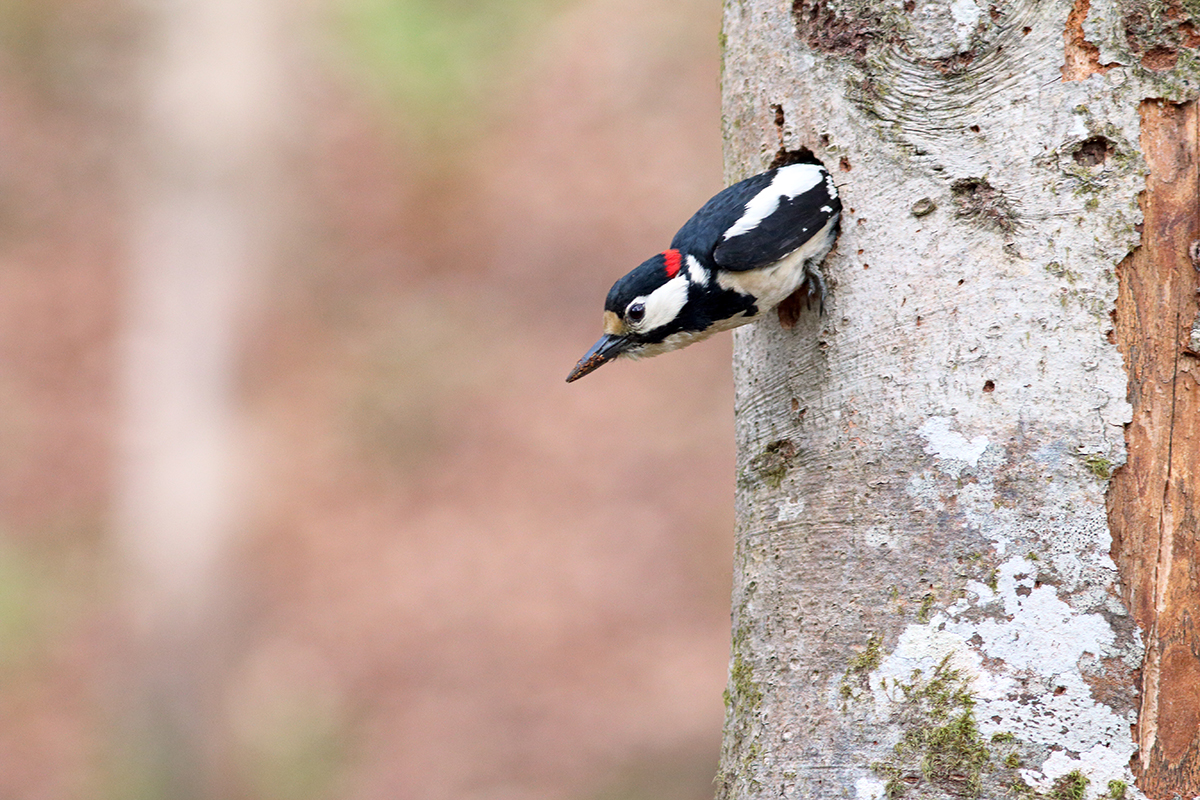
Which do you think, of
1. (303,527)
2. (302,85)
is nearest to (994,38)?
(303,527)

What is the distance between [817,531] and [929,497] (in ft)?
0.84

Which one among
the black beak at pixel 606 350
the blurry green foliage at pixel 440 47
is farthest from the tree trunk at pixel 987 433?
the blurry green foliage at pixel 440 47

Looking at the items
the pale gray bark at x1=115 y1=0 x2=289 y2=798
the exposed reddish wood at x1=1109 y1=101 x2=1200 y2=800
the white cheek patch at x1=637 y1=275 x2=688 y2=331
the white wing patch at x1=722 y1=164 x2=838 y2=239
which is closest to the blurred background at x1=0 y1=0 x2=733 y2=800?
the pale gray bark at x1=115 y1=0 x2=289 y2=798

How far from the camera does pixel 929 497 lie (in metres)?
2.06

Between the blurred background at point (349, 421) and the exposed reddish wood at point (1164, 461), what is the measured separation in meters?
5.51

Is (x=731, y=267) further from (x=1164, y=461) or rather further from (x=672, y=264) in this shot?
(x=1164, y=461)

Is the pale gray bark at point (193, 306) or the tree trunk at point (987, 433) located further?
the pale gray bark at point (193, 306)

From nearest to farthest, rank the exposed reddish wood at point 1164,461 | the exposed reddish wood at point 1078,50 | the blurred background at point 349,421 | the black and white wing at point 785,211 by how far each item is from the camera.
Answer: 1. the exposed reddish wood at point 1164,461
2. the exposed reddish wood at point 1078,50
3. the black and white wing at point 785,211
4. the blurred background at point 349,421

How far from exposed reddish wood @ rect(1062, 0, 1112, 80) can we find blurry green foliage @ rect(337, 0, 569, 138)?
6.14 m

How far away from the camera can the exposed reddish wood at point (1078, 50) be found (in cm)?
211

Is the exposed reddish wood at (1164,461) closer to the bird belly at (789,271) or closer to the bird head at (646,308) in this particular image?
the bird belly at (789,271)

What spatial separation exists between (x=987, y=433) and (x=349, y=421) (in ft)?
24.9

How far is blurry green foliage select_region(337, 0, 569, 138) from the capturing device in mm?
7617

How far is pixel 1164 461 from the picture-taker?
192 centimetres
